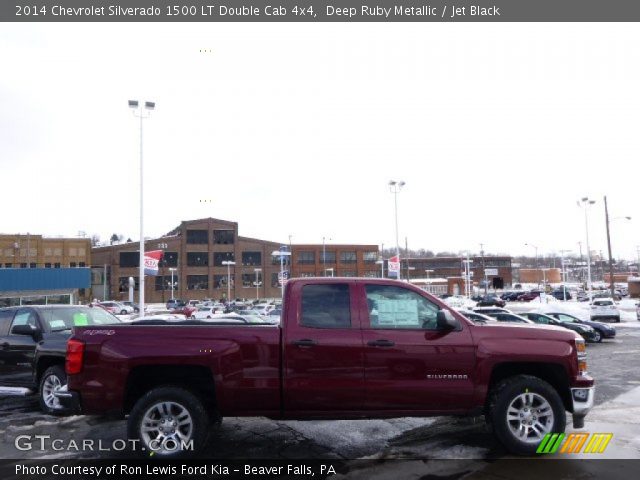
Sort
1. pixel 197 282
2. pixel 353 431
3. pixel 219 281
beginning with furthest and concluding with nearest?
1. pixel 219 281
2. pixel 197 282
3. pixel 353 431

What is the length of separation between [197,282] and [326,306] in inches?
3255

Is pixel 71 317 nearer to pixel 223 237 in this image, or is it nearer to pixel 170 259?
pixel 170 259

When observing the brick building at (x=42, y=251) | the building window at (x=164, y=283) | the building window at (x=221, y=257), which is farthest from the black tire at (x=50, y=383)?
the brick building at (x=42, y=251)

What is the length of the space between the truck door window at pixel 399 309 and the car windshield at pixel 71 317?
5234 millimetres

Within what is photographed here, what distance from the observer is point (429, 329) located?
535 centimetres

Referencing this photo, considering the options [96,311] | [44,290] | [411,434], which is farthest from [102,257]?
[411,434]

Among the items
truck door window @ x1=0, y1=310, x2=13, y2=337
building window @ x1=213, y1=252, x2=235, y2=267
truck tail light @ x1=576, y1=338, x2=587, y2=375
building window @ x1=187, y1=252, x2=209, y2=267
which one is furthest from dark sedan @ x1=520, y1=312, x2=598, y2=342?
building window @ x1=187, y1=252, x2=209, y2=267

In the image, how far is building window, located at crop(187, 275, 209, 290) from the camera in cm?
8444

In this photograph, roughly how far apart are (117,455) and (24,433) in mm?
2154

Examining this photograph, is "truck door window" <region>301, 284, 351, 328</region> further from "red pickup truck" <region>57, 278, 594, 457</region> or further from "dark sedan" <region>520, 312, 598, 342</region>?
"dark sedan" <region>520, 312, 598, 342</region>

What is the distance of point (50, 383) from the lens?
25.1 ft

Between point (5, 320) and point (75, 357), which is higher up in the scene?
point (5, 320)

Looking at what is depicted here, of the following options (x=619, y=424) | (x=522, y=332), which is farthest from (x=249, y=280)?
(x=522, y=332)

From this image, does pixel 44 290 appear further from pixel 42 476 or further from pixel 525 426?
pixel 525 426
